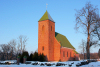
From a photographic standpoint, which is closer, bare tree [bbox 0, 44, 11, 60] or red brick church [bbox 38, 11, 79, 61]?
red brick church [bbox 38, 11, 79, 61]

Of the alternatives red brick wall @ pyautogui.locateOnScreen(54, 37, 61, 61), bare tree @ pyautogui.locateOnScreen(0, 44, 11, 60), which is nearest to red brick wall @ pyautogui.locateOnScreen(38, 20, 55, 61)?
Result: red brick wall @ pyautogui.locateOnScreen(54, 37, 61, 61)

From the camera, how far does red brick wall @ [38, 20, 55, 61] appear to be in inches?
1277

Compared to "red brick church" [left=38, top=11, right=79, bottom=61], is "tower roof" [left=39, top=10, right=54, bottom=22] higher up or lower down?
higher up

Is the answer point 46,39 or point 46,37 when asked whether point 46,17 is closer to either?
point 46,37

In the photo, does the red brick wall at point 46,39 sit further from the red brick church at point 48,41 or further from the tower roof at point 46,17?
the tower roof at point 46,17

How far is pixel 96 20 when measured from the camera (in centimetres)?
2306

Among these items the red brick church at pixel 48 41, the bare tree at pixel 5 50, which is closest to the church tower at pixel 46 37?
the red brick church at pixel 48 41

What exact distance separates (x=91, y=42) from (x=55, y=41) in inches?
526

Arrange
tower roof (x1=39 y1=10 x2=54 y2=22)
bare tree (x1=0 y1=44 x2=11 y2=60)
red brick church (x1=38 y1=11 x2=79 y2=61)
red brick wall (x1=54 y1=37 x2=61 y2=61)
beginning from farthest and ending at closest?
bare tree (x1=0 y1=44 x2=11 y2=60), tower roof (x1=39 y1=10 x2=54 y2=22), red brick wall (x1=54 y1=37 x2=61 y2=61), red brick church (x1=38 y1=11 x2=79 y2=61)

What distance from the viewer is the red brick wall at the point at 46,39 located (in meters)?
32.4

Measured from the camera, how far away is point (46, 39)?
32.8 meters

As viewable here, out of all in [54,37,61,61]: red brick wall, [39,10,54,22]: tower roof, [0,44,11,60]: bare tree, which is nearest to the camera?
[54,37,61,61]: red brick wall

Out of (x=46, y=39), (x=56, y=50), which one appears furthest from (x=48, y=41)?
(x=56, y=50)

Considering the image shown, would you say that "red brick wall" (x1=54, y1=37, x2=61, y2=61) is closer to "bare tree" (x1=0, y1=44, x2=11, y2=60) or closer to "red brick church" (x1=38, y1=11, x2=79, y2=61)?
"red brick church" (x1=38, y1=11, x2=79, y2=61)
